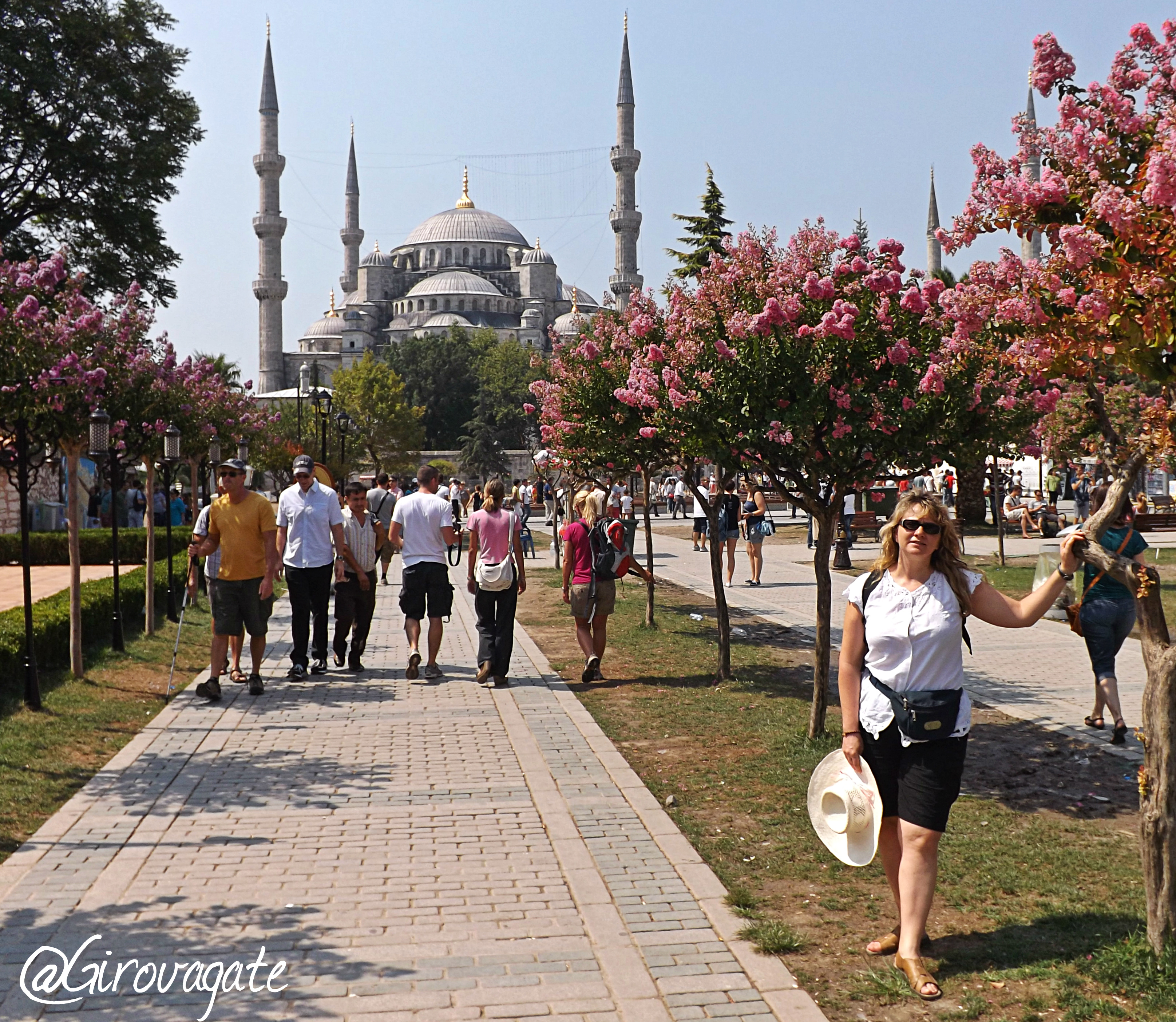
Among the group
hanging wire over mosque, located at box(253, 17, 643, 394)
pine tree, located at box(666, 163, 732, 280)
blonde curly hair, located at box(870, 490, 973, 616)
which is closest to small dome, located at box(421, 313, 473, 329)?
hanging wire over mosque, located at box(253, 17, 643, 394)

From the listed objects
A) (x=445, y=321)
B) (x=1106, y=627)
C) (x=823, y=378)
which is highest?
(x=445, y=321)

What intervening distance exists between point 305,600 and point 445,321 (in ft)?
347

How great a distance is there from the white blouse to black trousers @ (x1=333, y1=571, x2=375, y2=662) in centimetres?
688

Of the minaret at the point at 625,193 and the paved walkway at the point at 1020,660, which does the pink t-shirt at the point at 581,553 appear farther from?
the minaret at the point at 625,193

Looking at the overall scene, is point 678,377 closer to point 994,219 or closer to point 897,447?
point 897,447

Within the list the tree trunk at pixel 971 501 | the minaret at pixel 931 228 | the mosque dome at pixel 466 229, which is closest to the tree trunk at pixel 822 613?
the tree trunk at pixel 971 501

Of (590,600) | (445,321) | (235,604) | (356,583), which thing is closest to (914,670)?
(590,600)

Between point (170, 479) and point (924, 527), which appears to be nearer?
point (924, 527)

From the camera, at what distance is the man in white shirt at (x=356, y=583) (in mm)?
10391

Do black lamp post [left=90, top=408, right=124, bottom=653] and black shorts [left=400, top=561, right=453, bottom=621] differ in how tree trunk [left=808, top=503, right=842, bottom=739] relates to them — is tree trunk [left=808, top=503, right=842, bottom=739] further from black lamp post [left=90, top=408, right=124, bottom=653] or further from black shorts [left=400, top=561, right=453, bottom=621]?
black lamp post [left=90, top=408, right=124, bottom=653]

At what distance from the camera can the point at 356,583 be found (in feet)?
34.2

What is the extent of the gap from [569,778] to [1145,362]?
11.8 feet

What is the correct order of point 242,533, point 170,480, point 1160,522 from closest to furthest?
point 242,533 < point 170,480 < point 1160,522

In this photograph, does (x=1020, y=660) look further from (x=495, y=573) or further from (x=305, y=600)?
(x=305, y=600)
